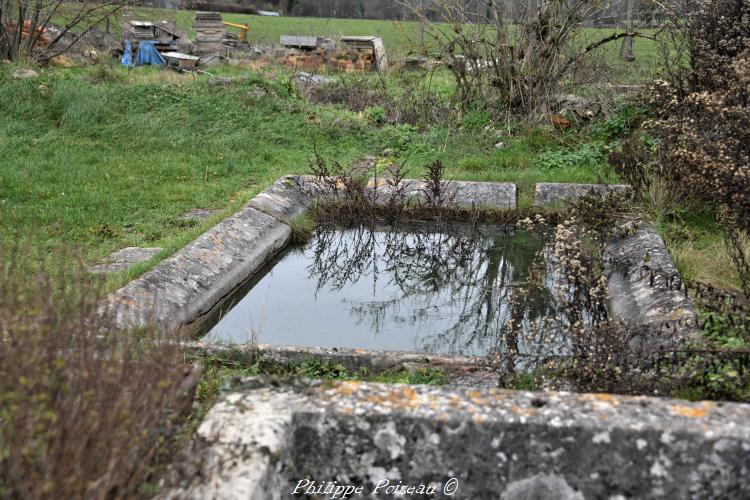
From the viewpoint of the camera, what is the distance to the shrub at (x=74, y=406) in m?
2.04

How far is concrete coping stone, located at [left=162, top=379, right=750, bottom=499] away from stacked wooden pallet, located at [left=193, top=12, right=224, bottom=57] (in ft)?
69.8

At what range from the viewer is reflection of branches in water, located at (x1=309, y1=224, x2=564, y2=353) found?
5391 mm

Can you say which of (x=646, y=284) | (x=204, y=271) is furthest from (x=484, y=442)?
(x=204, y=271)

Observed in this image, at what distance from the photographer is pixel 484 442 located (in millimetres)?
2586

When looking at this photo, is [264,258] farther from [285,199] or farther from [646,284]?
[646,284]

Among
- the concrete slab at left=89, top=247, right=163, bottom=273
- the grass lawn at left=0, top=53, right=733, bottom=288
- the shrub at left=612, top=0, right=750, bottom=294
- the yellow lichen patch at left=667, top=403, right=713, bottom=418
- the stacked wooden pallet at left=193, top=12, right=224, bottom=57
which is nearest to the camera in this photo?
the yellow lichen patch at left=667, top=403, right=713, bottom=418

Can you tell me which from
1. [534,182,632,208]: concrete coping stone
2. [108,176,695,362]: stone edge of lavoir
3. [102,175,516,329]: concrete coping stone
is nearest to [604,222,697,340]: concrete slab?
[108,176,695,362]: stone edge of lavoir

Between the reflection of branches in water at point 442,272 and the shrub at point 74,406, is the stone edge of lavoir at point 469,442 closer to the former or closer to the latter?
the shrub at point 74,406

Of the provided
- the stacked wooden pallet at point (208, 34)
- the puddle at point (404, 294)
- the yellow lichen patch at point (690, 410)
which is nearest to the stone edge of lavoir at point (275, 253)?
the puddle at point (404, 294)

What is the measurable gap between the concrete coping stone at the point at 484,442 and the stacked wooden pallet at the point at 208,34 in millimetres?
21264

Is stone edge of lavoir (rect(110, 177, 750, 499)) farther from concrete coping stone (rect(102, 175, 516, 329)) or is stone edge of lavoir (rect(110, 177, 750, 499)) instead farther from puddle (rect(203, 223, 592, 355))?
puddle (rect(203, 223, 592, 355))

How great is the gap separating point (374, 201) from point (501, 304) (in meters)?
2.55

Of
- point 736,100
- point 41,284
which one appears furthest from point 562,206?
point 41,284

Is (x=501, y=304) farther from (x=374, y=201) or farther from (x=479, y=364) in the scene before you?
(x=374, y=201)
